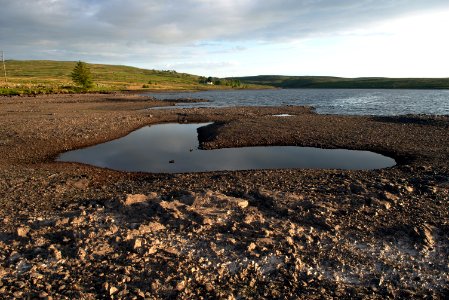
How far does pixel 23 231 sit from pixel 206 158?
1636 cm

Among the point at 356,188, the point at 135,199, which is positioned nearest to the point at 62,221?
the point at 135,199

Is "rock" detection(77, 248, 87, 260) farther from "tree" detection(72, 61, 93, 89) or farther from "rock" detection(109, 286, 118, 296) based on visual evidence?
"tree" detection(72, 61, 93, 89)

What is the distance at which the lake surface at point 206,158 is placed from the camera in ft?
80.7

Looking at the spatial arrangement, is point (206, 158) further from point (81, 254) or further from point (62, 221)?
point (81, 254)

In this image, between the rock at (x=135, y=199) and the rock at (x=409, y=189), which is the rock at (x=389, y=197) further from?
the rock at (x=135, y=199)

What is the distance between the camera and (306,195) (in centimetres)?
1556

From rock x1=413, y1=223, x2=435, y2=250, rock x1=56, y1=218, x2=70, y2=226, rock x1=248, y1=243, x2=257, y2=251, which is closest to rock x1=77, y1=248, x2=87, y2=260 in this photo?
rock x1=56, y1=218, x2=70, y2=226

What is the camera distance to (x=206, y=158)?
2727 centimetres

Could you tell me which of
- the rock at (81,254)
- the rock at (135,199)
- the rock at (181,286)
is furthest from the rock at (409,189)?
the rock at (81,254)

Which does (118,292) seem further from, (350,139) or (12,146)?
(350,139)

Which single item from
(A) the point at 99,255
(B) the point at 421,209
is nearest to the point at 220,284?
(A) the point at 99,255

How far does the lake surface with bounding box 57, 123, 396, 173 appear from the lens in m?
24.6

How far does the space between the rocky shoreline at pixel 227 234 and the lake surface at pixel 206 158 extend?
13.0ft

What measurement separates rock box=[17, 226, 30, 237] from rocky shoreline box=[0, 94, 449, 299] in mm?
37
